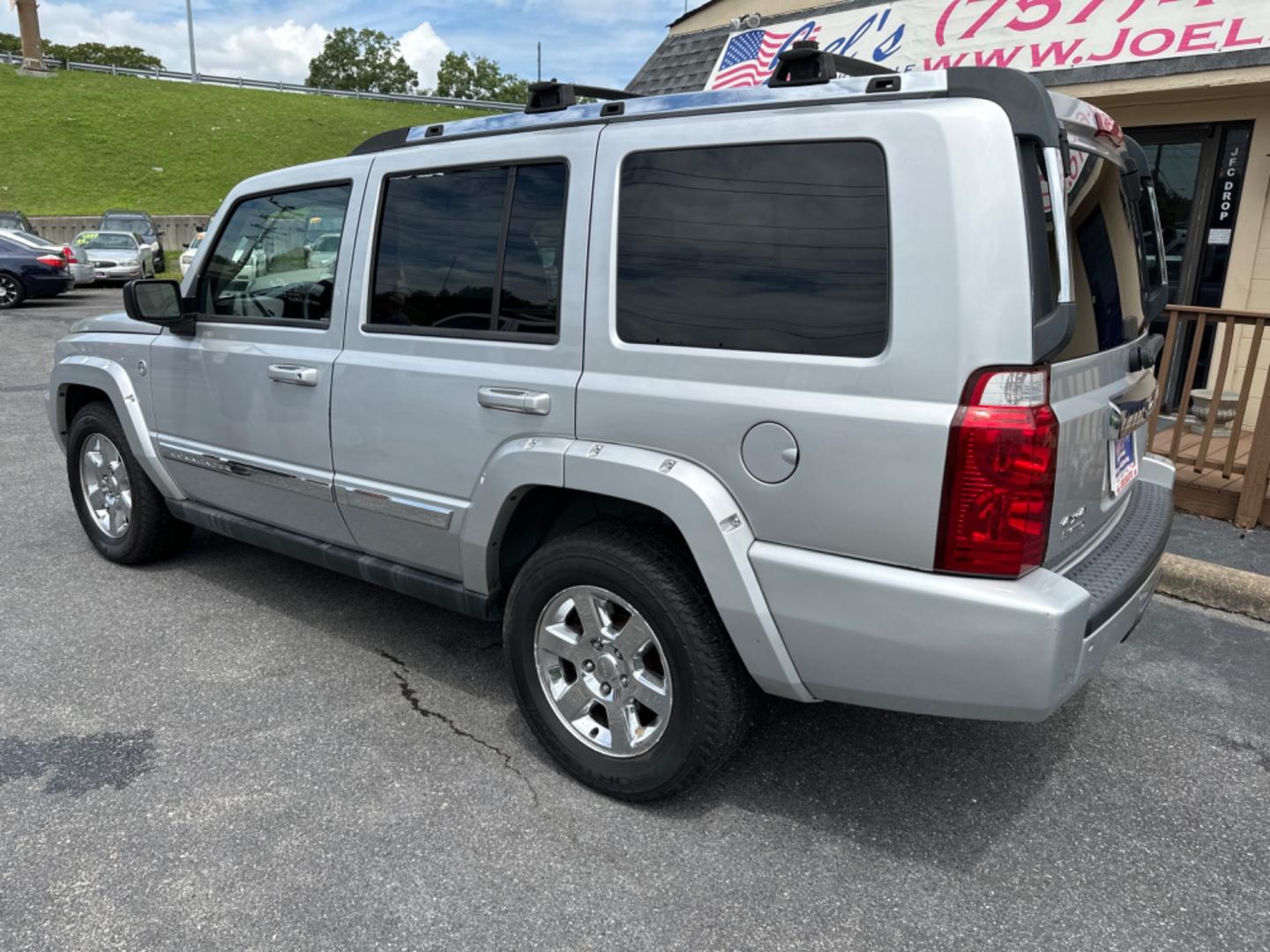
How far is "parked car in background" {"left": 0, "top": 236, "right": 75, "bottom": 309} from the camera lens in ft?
54.6

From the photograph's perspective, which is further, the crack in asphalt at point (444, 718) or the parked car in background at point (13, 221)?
the parked car in background at point (13, 221)

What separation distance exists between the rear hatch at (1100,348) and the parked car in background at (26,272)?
61.2 feet

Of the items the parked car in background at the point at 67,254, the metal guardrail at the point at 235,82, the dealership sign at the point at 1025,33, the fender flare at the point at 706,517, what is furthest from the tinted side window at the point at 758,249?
the metal guardrail at the point at 235,82

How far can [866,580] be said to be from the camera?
2303 millimetres

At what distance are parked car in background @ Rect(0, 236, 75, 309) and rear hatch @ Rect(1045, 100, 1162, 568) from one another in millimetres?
18658

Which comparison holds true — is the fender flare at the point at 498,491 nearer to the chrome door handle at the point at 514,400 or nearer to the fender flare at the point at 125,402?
the chrome door handle at the point at 514,400

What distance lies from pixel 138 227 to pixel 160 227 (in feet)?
23.8

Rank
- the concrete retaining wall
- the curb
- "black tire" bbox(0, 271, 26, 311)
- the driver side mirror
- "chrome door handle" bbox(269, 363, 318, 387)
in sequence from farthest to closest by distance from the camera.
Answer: the concrete retaining wall → "black tire" bbox(0, 271, 26, 311) → the curb → the driver side mirror → "chrome door handle" bbox(269, 363, 318, 387)

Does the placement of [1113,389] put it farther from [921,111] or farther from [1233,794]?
[1233,794]

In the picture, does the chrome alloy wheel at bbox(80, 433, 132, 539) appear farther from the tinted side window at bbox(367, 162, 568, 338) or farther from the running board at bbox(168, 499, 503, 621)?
the tinted side window at bbox(367, 162, 568, 338)

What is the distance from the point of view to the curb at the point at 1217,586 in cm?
428

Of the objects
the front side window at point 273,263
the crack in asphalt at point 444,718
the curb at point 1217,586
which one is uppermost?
the front side window at point 273,263

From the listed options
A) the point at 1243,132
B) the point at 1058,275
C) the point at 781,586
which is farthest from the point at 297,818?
the point at 1243,132

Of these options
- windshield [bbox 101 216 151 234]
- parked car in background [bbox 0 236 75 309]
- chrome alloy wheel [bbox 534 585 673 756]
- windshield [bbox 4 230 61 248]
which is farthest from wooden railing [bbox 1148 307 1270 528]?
windshield [bbox 101 216 151 234]
